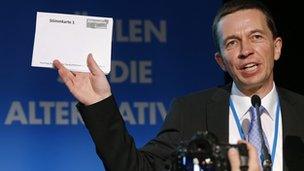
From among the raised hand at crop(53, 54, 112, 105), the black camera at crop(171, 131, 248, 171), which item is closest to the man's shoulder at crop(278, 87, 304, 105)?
the raised hand at crop(53, 54, 112, 105)

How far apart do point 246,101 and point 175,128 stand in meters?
0.22

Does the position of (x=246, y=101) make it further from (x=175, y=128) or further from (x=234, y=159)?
(x=234, y=159)

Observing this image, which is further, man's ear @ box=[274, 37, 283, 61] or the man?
man's ear @ box=[274, 37, 283, 61]

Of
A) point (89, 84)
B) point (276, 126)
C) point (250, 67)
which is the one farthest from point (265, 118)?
point (89, 84)

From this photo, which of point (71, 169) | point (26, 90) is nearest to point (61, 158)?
point (71, 169)

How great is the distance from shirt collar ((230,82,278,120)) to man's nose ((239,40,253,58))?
12 cm

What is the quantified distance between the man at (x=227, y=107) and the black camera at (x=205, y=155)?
0.46 meters

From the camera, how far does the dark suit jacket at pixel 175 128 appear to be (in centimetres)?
156

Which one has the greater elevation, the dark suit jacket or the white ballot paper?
the white ballot paper

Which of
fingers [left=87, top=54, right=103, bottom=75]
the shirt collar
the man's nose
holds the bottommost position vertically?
the shirt collar

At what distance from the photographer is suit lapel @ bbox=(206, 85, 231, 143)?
1704 mm

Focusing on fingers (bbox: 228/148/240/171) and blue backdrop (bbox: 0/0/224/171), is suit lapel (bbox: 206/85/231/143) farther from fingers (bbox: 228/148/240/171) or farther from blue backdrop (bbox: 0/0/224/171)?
blue backdrop (bbox: 0/0/224/171)

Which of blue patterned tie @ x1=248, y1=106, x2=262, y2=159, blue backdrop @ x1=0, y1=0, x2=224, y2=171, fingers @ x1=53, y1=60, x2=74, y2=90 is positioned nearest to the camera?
blue patterned tie @ x1=248, y1=106, x2=262, y2=159

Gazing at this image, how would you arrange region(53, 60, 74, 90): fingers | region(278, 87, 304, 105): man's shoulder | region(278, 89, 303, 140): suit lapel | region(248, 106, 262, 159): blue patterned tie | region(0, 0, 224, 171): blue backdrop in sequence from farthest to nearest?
region(0, 0, 224, 171): blue backdrop
region(278, 87, 304, 105): man's shoulder
region(278, 89, 303, 140): suit lapel
region(53, 60, 74, 90): fingers
region(248, 106, 262, 159): blue patterned tie
